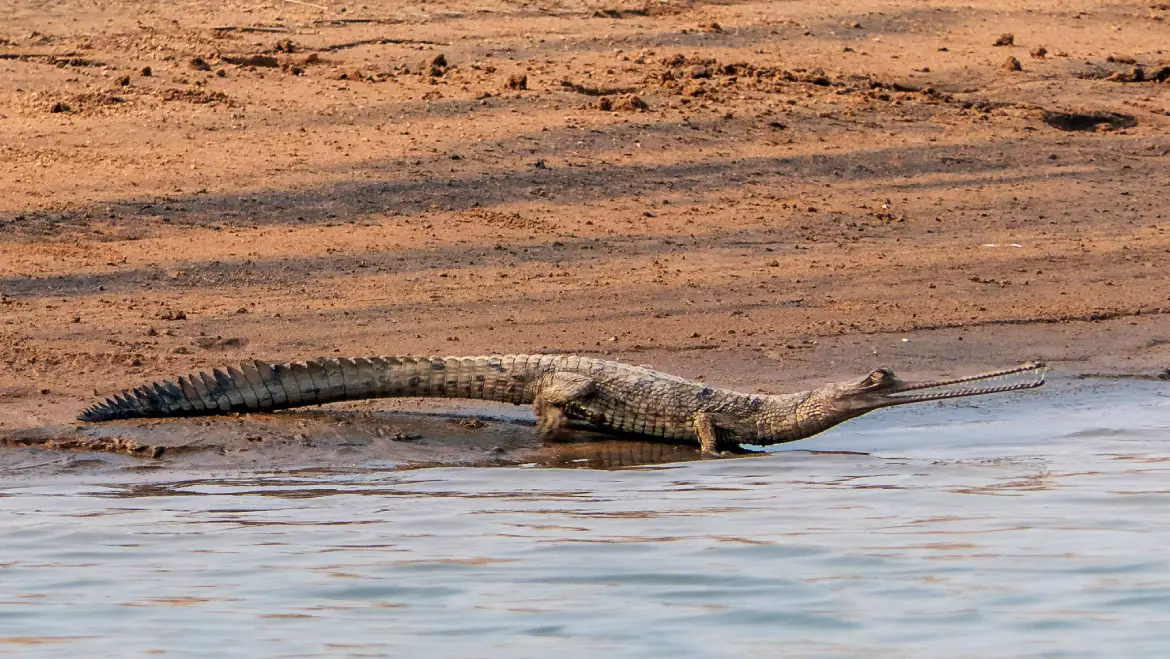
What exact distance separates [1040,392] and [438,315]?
9.31 feet

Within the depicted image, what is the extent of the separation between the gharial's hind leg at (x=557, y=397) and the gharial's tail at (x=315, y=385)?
0.32 feet

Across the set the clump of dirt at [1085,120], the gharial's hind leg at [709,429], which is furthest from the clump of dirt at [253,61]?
the clump of dirt at [1085,120]

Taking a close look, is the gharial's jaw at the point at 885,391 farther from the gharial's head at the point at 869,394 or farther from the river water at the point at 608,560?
the river water at the point at 608,560

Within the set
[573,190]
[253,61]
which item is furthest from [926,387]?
[253,61]

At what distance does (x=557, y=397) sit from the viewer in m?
7.33

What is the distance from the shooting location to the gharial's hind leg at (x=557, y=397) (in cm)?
733

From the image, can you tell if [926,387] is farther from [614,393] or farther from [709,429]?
[614,393]

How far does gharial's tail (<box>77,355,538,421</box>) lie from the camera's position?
23.1ft

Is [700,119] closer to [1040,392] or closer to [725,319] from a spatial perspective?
[725,319]

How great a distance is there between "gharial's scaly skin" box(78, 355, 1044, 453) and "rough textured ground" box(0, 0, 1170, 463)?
2.37 ft

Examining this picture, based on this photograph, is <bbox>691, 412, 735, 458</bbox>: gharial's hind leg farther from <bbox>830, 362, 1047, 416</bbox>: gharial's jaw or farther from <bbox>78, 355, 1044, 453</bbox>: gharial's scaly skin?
<bbox>830, 362, 1047, 416</bbox>: gharial's jaw

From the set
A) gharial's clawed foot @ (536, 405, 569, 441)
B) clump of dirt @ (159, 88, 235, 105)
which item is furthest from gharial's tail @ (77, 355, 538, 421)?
clump of dirt @ (159, 88, 235, 105)

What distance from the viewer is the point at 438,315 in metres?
8.53

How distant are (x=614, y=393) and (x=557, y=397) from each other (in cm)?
24
